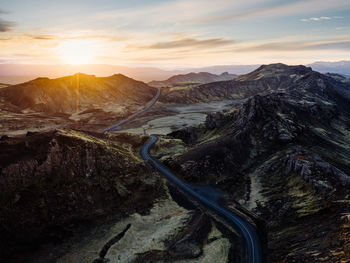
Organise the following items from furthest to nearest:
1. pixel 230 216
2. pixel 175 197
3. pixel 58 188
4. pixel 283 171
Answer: pixel 283 171
pixel 175 197
pixel 58 188
pixel 230 216

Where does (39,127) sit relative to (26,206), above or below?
above

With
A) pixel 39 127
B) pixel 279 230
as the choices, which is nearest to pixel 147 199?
pixel 279 230

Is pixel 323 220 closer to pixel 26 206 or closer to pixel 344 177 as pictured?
pixel 344 177

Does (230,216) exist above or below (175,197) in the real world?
below

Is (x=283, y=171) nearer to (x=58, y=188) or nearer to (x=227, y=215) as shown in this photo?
(x=227, y=215)

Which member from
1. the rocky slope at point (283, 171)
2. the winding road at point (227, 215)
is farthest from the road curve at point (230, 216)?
the rocky slope at point (283, 171)

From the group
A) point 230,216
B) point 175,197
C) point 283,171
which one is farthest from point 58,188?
point 283,171
